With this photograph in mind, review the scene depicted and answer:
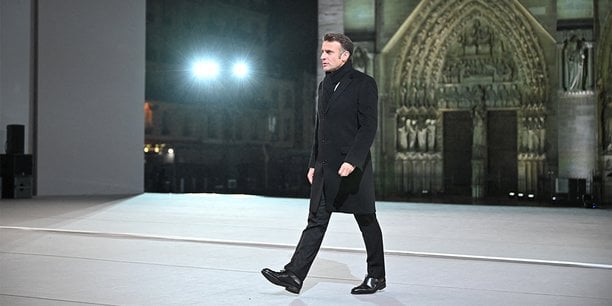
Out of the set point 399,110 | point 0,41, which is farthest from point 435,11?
point 0,41

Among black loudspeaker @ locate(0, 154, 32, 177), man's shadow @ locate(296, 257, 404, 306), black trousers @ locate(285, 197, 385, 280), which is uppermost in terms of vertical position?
black loudspeaker @ locate(0, 154, 32, 177)

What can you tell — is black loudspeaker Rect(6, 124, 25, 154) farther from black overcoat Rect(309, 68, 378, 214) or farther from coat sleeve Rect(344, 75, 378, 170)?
coat sleeve Rect(344, 75, 378, 170)

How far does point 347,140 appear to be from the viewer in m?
5.07

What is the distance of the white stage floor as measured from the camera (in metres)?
4.83

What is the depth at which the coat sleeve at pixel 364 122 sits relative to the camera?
16.1 feet

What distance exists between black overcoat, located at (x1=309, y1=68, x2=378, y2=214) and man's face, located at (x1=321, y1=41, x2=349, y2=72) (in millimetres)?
111

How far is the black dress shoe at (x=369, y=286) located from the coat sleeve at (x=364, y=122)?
0.72 metres

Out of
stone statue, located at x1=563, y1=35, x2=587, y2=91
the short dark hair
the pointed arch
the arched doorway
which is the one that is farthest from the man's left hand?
the arched doorway

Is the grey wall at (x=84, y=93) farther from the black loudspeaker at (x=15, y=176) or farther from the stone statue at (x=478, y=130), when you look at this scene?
the stone statue at (x=478, y=130)

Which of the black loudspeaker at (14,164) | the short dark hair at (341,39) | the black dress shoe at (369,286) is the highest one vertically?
the short dark hair at (341,39)

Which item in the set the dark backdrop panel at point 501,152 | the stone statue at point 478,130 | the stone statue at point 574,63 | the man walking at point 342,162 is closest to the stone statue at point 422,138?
the stone statue at point 478,130

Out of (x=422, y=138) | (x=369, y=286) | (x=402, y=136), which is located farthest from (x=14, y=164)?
(x=422, y=138)

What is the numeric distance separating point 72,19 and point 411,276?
12274 mm

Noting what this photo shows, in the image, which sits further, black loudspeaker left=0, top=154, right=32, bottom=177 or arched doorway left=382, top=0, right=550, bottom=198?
arched doorway left=382, top=0, right=550, bottom=198
